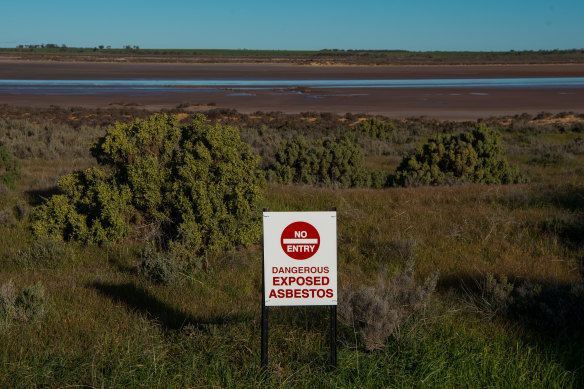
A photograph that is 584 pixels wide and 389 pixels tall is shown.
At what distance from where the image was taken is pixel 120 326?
472cm

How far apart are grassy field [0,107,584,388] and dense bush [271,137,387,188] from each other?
3332 mm

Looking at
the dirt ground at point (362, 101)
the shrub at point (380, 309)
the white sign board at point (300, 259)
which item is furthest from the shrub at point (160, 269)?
the dirt ground at point (362, 101)

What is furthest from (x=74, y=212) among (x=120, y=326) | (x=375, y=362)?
(x=375, y=362)

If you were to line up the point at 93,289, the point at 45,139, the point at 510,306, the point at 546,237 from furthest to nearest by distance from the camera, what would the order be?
1. the point at 45,139
2. the point at 546,237
3. the point at 93,289
4. the point at 510,306

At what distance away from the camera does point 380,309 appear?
170 inches

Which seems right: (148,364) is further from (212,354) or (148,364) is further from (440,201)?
(440,201)

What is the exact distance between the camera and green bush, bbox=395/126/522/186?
45.9 feet

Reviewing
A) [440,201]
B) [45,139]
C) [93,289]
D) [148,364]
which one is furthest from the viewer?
[45,139]

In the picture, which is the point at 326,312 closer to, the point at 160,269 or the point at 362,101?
A: the point at 160,269

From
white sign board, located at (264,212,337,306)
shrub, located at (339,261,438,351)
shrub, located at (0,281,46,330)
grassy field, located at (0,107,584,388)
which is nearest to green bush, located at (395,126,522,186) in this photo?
grassy field, located at (0,107,584,388)

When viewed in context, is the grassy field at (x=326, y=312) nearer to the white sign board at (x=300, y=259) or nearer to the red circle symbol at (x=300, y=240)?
the white sign board at (x=300, y=259)

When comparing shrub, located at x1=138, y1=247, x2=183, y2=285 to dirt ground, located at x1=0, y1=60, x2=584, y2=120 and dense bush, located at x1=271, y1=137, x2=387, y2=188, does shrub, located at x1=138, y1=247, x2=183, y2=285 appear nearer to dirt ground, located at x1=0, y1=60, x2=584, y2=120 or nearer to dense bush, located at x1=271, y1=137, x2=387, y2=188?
dense bush, located at x1=271, y1=137, x2=387, y2=188

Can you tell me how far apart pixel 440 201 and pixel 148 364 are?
7.35 m

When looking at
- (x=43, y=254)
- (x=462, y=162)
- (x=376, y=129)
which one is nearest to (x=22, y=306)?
(x=43, y=254)
